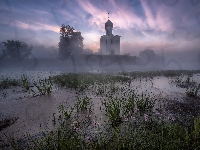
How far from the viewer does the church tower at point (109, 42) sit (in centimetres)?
5288

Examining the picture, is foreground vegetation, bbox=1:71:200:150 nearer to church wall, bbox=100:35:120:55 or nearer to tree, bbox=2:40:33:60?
church wall, bbox=100:35:120:55

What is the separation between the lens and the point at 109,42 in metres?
53.7

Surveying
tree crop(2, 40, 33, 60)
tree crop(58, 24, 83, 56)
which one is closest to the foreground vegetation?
tree crop(58, 24, 83, 56)

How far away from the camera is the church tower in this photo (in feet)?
173

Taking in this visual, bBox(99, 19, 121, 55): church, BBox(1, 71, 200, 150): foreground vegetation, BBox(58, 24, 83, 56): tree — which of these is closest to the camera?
BBox(1, 71, 200, 150): foreground vegetation

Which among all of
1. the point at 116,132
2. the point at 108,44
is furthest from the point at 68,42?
the point at 116,132

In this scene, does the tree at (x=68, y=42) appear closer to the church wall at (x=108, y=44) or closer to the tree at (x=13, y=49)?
the church wall at (x=108, y=44)

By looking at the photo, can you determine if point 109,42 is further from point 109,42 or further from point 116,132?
point 116,132

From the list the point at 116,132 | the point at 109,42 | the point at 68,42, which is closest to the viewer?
the point at 116,132

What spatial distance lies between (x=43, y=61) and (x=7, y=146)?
49458 mm

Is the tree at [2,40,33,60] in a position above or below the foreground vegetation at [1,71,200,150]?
above

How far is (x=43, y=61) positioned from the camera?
159ft

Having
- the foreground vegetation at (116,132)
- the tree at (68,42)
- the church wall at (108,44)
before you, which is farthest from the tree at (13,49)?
the foreground vegetation at (116,132)

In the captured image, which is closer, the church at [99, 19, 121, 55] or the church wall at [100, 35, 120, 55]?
the church at [99, 19, 121, 55]
